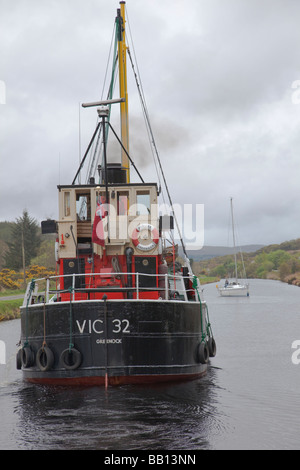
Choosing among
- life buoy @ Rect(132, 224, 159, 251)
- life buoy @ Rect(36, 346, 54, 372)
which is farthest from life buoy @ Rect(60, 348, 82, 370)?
life buoy @ Rect(132, 224, 159, 251)

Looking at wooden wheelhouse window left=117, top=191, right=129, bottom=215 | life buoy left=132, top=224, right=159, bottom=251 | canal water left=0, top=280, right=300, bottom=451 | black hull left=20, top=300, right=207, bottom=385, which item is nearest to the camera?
canal water left=0, top=280, right=300, bottom=451

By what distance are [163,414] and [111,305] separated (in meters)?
3.27

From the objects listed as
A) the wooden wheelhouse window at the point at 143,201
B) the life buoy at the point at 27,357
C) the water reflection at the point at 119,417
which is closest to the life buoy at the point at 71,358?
the water reflection at the point at 119,417

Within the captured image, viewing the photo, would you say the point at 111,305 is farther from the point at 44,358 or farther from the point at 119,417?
the point at 119,417

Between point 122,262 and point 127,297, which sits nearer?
point 127,297

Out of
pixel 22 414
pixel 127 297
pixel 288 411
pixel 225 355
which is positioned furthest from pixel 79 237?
pixel 225 355

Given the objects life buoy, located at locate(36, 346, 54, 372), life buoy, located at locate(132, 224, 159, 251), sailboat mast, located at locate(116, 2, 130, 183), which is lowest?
life buoy, located at locate(36, 346, 54, 372)

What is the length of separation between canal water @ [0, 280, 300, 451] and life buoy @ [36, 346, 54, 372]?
73 cm

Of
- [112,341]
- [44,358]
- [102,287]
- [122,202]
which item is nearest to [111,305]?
[112,341]

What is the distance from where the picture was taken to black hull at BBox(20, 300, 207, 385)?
15477mm

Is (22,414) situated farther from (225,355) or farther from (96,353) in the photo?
(225,355)

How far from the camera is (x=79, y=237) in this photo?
19.0 metres

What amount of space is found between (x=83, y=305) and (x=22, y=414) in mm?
3175

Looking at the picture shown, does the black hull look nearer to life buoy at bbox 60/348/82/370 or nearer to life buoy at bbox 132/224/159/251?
life buoy at bbox 60/348/82/370
